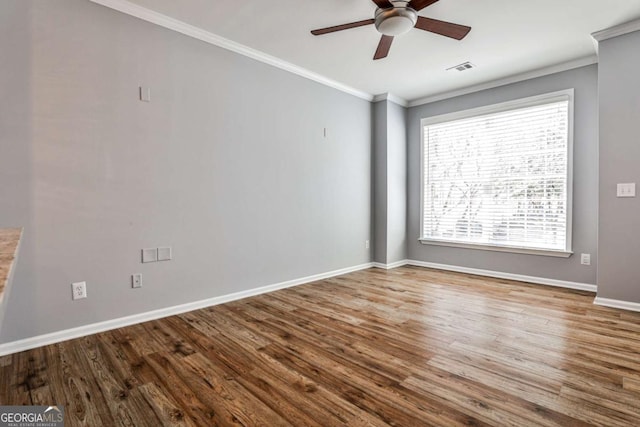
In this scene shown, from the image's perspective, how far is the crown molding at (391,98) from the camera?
495 cm

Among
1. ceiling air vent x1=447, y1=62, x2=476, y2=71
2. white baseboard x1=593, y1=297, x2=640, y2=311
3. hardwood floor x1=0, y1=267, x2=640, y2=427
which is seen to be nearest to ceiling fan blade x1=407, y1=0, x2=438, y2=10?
ceiling air vent x1=447, y1=62, x2=476, y2=71

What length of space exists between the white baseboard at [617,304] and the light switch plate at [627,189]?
1011 millimetres

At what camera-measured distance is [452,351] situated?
7.47ft

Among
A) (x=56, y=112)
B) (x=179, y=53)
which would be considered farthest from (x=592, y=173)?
(x=56, y=112)

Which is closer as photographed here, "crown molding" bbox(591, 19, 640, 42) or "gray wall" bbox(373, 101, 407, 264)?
"crown molding" bbox(591, 19, 640, 42)

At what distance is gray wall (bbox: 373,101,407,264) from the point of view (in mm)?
5000

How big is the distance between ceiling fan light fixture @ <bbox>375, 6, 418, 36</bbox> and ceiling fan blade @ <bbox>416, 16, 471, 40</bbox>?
0.21 feet

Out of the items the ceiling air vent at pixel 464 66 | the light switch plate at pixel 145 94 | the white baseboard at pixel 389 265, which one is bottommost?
the white baseboard at pixel 389 265

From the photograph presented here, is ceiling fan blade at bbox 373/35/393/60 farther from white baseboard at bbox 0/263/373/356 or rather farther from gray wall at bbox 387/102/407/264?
white baseboard at bbox 0/263/373/356

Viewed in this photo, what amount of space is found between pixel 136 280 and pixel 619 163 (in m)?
4.55

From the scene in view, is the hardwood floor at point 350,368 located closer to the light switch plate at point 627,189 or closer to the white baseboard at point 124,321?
the white baseboard at point 124,321

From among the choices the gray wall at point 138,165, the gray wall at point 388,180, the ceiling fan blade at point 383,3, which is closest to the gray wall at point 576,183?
the gray wall at point 388,180

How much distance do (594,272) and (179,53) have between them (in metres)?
4.96

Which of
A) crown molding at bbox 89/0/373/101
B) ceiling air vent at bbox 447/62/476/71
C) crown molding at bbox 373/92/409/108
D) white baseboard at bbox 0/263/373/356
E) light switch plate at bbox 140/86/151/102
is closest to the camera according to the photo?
white baseboard at bbox 0/263/373/356
